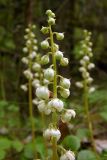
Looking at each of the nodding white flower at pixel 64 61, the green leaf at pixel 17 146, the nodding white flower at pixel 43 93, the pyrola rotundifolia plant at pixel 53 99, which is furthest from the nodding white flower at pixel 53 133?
the green leaf at pixel 17 146

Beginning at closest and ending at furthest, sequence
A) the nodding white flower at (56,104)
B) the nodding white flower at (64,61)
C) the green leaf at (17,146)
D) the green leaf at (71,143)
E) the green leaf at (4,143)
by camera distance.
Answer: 1. the nodding white flower at (56,104)
2. the nodding white flower at (64,61)
3. the green leaf at (71,143)
4. the green leaf at (4,143)
5. the green leaf at (17,146)

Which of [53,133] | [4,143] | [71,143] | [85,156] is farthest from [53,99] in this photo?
[4,143]

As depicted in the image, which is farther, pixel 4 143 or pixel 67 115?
pixel 4 143

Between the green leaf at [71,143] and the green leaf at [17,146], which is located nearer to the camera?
the green leaf at [71,143]

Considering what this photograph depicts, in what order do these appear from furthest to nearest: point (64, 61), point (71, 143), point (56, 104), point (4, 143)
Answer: point (4, 143) → point (71, 143) → point (64, 61) → point (56, 104)

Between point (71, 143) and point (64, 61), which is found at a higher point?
point (64, 61)

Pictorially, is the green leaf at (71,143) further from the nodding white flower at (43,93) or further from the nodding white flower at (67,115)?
the nodding white flower at (43,93)

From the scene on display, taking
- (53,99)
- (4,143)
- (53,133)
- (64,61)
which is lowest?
(53,133)

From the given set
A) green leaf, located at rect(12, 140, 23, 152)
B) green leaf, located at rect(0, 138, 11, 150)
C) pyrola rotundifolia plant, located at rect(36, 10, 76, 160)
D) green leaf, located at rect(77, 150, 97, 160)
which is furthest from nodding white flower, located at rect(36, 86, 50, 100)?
green leaf, located at rect(12, 140, 23, 152)

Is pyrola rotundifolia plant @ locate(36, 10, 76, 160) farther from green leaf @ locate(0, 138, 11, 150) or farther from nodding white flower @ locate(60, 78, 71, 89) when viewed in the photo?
green leaf @ locate(0, 138, 11, 150)

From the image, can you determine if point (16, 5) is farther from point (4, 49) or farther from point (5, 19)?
point (4, 49)

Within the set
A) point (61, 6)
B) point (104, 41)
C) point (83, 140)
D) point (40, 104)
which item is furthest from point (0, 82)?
point (40, 104)

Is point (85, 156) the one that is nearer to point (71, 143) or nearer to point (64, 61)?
point (71, 143)
